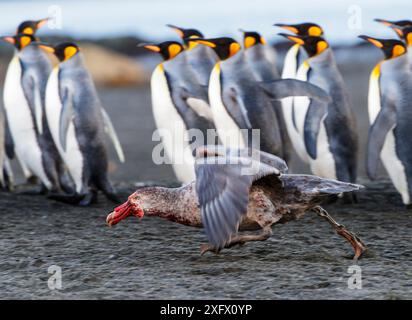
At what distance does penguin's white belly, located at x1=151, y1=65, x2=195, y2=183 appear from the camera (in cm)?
752

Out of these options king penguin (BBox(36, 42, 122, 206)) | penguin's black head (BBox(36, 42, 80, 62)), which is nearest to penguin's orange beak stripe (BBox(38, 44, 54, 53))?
penguin's black head (BBox(36, 42, 80, 62))

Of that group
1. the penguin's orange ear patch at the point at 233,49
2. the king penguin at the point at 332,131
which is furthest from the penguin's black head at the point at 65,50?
the king penguin at the point at 332,131

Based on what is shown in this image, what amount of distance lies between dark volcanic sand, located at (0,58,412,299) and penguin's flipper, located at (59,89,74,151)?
0.53 meters

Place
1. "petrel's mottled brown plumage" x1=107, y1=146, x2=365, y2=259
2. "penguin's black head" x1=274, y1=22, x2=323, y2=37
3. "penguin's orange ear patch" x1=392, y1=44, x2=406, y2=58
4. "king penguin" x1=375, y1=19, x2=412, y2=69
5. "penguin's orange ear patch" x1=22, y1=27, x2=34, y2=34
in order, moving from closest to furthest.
Answer: 1. "petrel's mottled brown plumage" x1=107, y1=146, x2=365, y2=259
2. "penguin's orange ear patch" x1=392, y1=44, x2=406, y2=58
3. "king penguin" x1=375, y1=19, x2=412, y2=69
4. "penguin's black head" x1=274, y1=22, x2=323, y2=37
5. "penguin's orange ear patch" x1=22, y1=27, x2=34, y2=34

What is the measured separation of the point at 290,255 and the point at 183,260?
0.61 m

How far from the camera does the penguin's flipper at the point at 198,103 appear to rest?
293 inches

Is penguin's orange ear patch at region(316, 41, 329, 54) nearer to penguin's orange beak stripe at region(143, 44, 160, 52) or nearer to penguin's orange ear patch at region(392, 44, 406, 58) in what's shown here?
penguin's orange ear patch at region(392, 44, 406, 58)

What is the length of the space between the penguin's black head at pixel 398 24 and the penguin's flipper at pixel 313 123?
92 centimetres

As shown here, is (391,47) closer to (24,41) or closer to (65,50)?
(65,50)

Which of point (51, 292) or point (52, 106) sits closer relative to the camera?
point (51, 292)

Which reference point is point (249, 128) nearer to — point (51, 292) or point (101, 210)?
point (101, 210)

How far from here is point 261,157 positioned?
516cm

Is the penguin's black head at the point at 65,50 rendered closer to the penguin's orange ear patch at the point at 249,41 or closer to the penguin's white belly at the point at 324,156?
the penguin's orange ear patch at the point at 249,41

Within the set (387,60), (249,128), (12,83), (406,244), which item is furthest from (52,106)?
(406,244)
